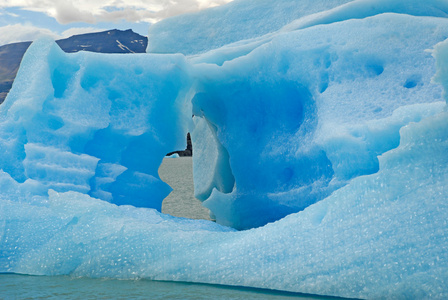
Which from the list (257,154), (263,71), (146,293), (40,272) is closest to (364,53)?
(263,71)

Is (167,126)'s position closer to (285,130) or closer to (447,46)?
(285,130)

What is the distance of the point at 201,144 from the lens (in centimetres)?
772

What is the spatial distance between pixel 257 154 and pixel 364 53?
1.64 meters

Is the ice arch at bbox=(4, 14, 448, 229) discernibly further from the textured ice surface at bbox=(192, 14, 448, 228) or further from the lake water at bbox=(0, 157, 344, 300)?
the lake water at bbox=(0, 157, 344, 300)

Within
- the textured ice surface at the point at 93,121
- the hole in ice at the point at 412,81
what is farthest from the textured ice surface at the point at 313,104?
the textured ice surface at the point at 93,121

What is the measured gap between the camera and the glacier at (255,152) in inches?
123

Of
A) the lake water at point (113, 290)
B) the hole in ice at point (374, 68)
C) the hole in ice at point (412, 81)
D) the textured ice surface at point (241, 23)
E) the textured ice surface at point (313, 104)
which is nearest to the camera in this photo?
the lake water at point (113, 290)

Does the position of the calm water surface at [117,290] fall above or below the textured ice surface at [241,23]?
below

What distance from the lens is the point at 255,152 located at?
5.77 meters

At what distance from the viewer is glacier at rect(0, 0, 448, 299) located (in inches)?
123

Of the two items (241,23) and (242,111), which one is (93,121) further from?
(241,23)

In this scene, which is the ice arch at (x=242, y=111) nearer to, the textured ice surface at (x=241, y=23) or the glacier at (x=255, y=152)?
the glacier at (x=255, y=152)

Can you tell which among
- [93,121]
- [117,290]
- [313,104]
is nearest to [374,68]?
[313,104]

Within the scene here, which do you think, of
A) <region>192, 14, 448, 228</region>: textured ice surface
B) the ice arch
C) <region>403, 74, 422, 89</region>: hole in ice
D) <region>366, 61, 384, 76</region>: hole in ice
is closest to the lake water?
the ice arch
